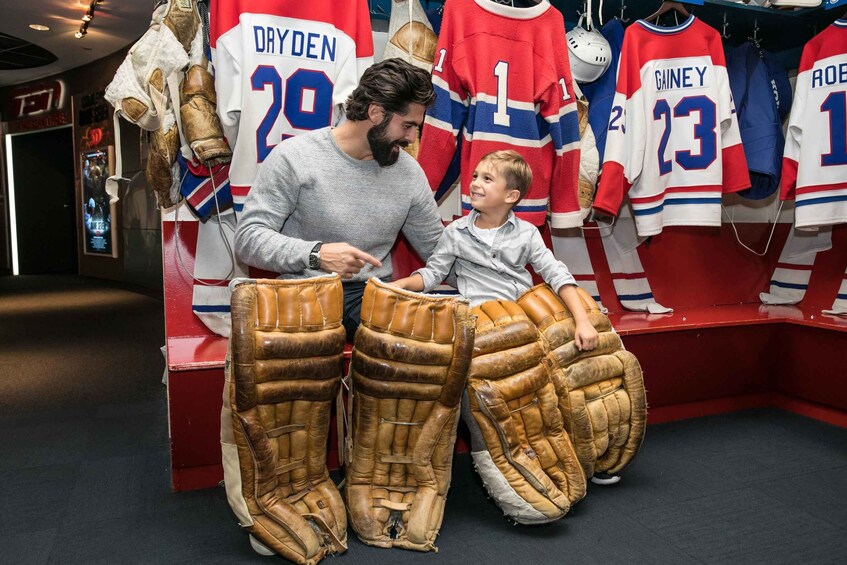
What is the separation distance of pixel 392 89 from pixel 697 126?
1.52m

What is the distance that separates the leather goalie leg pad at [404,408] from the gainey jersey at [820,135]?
1867mm

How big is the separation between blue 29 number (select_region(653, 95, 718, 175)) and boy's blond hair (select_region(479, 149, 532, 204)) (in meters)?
0.97

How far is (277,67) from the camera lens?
6.91 ft

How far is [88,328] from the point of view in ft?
15.8

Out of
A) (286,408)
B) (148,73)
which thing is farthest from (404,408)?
(148,73)

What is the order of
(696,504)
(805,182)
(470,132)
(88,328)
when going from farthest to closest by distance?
(88,328), (805,182), (470,132), (696,504)

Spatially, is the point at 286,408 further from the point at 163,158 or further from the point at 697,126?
the point at 697,126

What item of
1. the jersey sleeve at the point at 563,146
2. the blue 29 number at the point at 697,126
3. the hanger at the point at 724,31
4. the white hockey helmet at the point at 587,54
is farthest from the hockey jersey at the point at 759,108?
the jersey sleeve at the point at 563,146

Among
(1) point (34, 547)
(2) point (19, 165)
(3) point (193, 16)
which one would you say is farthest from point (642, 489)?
(2) point (19, 165)

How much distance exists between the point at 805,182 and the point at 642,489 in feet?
5.13

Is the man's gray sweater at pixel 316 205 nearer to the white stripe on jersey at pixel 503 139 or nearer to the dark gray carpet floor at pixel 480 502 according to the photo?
the white stripe on jersey at pixel 503 139

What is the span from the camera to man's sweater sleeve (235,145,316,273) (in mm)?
1810

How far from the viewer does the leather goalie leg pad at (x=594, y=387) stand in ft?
6.19

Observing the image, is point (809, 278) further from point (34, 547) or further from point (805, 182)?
point (34, 547)
